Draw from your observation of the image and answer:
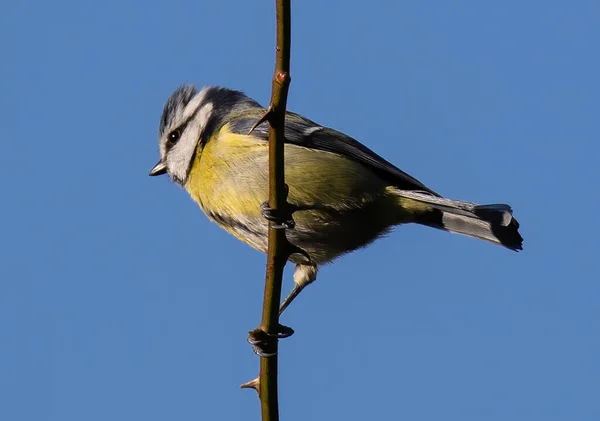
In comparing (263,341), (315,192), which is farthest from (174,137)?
(263,341)

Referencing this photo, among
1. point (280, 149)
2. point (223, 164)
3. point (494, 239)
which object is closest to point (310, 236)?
point (223, 164)

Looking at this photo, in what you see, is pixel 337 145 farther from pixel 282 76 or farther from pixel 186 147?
pixel 282 76

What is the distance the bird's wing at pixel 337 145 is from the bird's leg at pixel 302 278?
0.76 meters

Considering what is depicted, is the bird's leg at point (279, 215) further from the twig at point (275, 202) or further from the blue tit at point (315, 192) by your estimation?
the blue tit at point (315, 192)

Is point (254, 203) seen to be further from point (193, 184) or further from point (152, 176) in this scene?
point (152, 176)

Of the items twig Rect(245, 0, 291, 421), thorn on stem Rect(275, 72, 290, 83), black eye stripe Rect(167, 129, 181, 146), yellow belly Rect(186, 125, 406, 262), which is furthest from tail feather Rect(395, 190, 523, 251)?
thorn on stem Rect(275, 72, 290, 83)

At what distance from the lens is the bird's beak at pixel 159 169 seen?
17.5 feet

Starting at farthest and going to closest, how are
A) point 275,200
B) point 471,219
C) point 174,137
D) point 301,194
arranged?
point 174,137, point 471,219, point 301,194, point 275,200

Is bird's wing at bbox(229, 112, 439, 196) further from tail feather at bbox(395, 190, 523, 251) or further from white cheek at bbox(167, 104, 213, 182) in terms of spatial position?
white cheek at bbox(167, 104, 213, 182)

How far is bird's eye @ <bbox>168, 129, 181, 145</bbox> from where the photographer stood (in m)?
5.23

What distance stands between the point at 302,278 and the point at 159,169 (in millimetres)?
1204

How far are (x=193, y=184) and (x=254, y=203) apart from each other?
26.7 inches

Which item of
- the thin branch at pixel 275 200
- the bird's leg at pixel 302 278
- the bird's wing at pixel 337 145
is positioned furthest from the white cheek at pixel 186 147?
the thin branch at pixel 275 200

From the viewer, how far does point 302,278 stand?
5.07 metres
